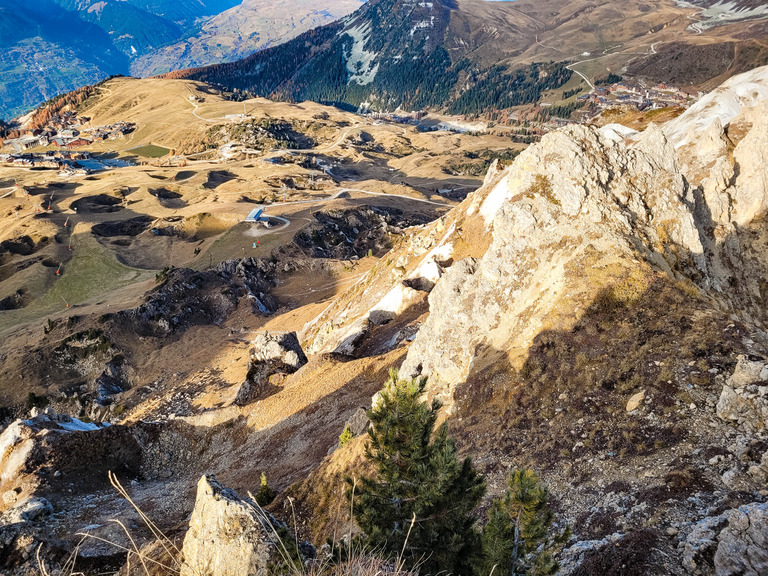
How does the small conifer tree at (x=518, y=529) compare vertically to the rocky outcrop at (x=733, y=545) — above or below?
above

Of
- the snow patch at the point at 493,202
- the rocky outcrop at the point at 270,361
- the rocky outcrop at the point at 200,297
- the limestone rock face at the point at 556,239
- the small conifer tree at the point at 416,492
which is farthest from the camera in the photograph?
the rocky outcrop at the point at 200,297

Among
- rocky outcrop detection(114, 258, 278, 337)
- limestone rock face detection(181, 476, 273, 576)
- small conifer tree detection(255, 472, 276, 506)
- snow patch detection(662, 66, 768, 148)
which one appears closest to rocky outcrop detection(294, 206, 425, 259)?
rocky outcrop detection(114, 258, 278, 337)

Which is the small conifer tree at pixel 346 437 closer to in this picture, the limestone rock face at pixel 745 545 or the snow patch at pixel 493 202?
the limestone rock face at pixel 745 545

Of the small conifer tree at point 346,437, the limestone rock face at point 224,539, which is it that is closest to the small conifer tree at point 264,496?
the small conifer tree at point 346,437

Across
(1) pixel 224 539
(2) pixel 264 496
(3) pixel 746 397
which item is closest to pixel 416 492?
(1) pixel 224 539

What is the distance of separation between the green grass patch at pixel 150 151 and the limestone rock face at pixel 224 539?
598 ft

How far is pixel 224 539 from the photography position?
842 cm

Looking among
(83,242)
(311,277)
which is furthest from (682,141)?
(83,242)

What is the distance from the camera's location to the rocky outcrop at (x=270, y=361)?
33.9 metres

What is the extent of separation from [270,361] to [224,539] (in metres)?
27.9

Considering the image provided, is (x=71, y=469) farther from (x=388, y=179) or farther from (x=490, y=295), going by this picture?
(x=388, y=179)

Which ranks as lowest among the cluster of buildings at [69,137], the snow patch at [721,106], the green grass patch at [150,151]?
the snow patch at [721,106]

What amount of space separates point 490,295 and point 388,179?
432ft

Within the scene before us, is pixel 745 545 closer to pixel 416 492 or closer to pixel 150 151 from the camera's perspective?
pixel 416 492
